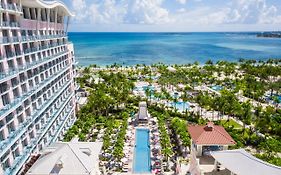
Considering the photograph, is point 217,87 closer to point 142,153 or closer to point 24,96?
point 142,153

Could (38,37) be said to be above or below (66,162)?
above

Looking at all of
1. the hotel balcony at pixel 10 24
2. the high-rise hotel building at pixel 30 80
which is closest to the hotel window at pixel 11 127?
the high-rise hotel building at pixel 30 80

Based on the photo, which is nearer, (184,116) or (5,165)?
(5,165)

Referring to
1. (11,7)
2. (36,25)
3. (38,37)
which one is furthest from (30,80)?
(11,7)

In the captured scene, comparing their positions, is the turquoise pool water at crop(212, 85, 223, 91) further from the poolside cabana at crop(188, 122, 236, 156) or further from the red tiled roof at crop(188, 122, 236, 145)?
the poolside cabana at crop(188, 122, 236, 156)

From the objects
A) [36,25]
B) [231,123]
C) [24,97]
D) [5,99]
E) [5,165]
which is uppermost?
[36,25]

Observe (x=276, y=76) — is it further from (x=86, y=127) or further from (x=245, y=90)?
(x=86, y=127)

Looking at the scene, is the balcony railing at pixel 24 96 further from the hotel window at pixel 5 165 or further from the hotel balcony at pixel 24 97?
the hotel window at pixel 5 165

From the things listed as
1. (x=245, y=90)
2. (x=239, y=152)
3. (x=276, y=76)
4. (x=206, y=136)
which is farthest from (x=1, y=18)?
(x=276, y=76)

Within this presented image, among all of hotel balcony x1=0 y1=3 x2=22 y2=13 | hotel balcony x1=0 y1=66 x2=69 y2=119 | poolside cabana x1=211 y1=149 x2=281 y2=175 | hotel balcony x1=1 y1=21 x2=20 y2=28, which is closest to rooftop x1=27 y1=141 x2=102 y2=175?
hotel balcony x1=0 y1=66 x2=69 y2=119
